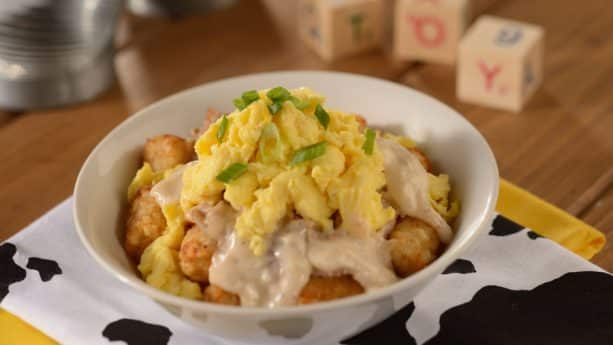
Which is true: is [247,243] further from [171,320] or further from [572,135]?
[572,135]

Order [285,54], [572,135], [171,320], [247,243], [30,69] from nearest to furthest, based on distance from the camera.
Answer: [247,243] < [171,320] < [572,135] < [30,69] < [285,54]

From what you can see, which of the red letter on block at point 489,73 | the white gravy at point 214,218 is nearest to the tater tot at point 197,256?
the white gravy at point 214,218

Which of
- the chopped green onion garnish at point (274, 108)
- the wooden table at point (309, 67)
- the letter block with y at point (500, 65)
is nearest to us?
the chopped green onion garnish at point (274, 108)

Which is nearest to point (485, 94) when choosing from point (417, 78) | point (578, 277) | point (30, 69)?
point (417, 78)

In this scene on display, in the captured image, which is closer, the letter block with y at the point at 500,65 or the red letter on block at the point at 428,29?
the letter block with y at the point at 500,65

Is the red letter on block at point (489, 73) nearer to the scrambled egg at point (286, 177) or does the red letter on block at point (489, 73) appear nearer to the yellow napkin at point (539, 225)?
the yellow napkin at point (539, 225)

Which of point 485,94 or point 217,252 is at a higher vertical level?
point 217,252

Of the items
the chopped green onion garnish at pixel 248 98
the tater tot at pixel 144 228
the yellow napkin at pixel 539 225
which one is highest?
the chopped green onion garnish at pixel 248 98
